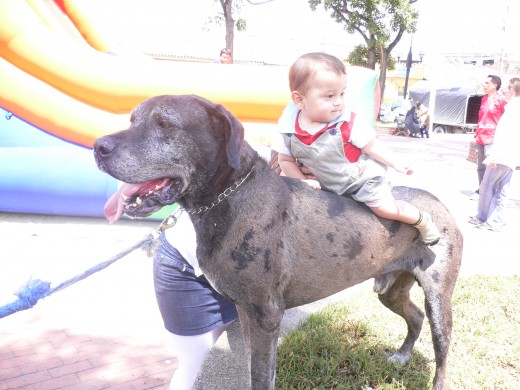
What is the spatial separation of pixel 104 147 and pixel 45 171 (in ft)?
16.7

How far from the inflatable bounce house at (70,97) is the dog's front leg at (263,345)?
4.28 metres

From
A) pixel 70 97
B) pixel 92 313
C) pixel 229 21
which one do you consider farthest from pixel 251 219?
pixel 229 21

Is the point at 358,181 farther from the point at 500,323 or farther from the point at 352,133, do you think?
the point at 500,323

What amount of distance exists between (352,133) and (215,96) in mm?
4044

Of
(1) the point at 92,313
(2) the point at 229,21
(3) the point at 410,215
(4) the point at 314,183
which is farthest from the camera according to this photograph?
(2) the point at 229,21

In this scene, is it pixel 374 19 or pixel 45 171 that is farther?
pixel 374 19

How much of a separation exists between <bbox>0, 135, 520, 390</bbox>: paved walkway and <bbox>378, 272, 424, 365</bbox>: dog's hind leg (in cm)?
93

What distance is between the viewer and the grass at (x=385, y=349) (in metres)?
3.22

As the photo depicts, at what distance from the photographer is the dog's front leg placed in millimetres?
2178

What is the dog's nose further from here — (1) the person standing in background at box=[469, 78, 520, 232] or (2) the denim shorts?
(1) the person standing in background at box=[469, 78, 520, 232]

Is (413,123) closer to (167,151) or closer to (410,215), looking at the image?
(410,215)

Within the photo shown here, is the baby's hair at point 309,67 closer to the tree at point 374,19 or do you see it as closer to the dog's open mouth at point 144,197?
the dog's open mouth at point 144,197

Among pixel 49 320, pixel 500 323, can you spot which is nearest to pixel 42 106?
pixel 49 320

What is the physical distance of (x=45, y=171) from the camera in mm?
6395
